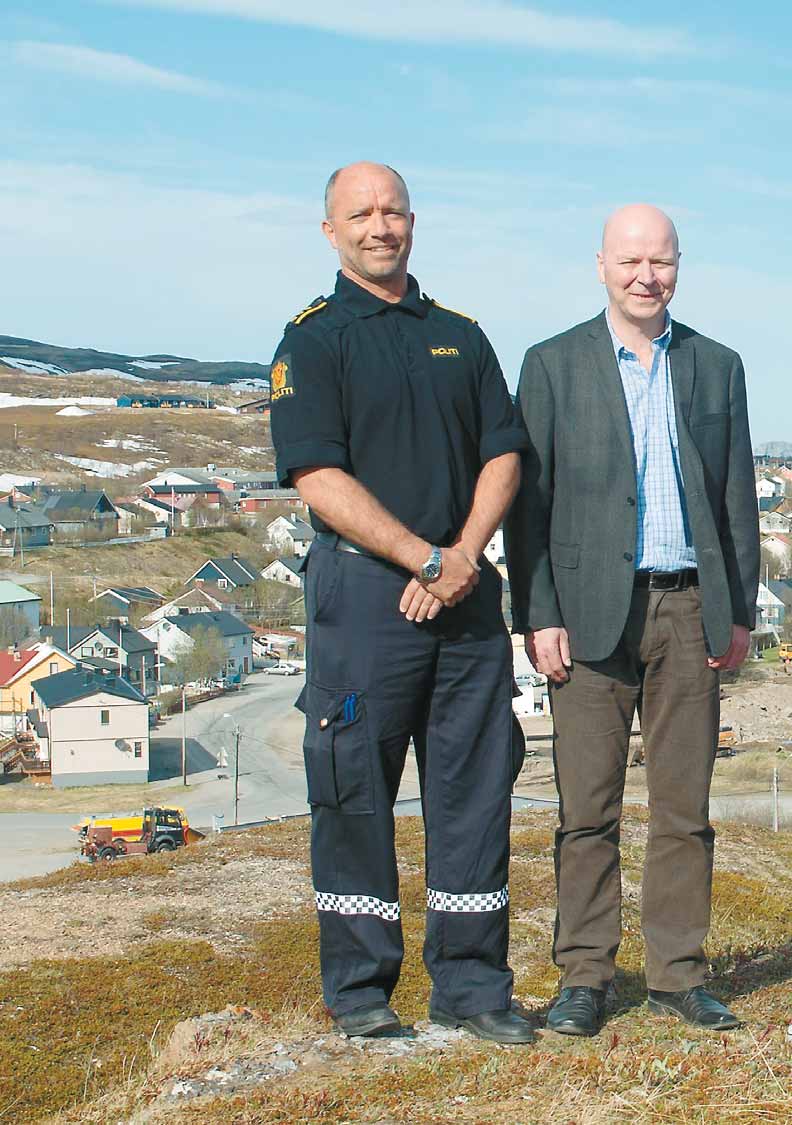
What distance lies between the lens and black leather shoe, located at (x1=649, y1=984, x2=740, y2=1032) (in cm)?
405

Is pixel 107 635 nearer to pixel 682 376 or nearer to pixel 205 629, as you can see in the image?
pixel 205 629

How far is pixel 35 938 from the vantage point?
8.20m

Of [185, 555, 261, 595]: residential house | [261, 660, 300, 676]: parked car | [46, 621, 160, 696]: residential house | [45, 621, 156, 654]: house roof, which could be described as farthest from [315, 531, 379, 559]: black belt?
[185, 555, 261, 595]: residential house

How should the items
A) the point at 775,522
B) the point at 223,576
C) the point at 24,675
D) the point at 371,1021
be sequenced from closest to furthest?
the point at 371,1021
the point at 24,675
the point at 223,576
the point at 775,522

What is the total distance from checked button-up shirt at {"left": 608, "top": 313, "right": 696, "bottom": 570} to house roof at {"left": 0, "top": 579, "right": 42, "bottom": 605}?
55.4 meters

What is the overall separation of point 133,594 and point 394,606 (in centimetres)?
6210

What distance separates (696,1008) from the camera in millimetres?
4113

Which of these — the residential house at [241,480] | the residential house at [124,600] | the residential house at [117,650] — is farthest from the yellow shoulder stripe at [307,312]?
the residential house at [241,480]

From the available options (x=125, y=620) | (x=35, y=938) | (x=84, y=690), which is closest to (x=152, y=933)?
(x=35, y=938)

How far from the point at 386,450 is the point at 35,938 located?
18.3ft

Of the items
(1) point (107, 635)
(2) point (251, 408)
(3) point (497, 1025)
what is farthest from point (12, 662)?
(2) point (251, 408)

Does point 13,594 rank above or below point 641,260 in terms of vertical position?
below

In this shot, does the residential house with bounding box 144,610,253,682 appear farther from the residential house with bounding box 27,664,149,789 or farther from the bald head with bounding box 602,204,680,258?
the bald head with bounding box 602,204,680,258

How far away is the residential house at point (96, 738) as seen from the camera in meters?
41.1
